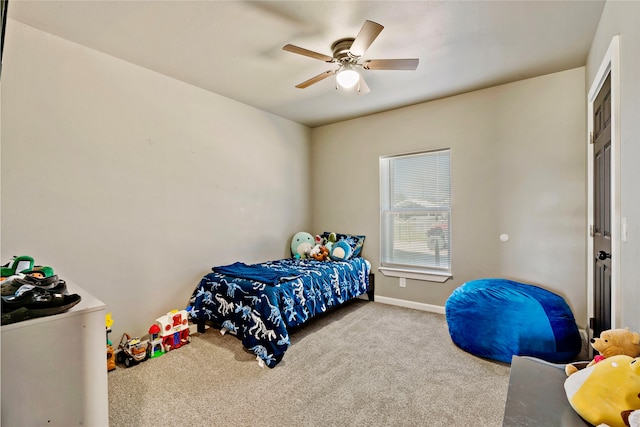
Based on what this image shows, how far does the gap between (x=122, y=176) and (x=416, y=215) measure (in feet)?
10.4

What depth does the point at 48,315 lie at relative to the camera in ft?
3.76

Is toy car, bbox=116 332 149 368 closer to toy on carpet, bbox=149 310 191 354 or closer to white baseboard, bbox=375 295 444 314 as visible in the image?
toy on carpet, bbox=149 310 191 354

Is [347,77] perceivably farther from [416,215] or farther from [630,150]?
[416,215]

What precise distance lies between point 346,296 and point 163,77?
9.61 feet

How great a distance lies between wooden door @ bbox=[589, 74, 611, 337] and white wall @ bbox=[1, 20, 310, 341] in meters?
3.24

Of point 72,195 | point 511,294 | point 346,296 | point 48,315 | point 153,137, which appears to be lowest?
point 346,296

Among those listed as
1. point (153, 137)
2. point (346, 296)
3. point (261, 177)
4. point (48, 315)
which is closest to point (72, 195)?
point (153, 137)

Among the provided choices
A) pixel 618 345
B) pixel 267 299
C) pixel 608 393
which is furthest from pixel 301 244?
A: pixel 608 393

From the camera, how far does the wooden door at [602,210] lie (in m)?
1.98

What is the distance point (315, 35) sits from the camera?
2230 millimetres

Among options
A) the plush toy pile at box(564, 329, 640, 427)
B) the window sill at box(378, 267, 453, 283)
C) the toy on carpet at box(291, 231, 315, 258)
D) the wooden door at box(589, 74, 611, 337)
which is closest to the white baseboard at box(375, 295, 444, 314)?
the window sill at box(378, 267, 453, 283)

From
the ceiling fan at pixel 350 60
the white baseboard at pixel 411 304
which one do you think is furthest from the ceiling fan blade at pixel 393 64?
the white baseboard at pixel 411 304

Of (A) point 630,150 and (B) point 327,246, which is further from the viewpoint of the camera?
(B) point 327,246

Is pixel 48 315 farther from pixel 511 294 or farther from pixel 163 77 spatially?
pixel 511 294
